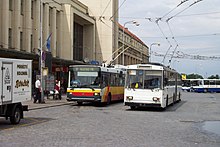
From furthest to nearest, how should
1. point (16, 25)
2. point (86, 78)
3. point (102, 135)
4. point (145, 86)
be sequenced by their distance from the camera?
point (16, 25) → point (86, 78) → point (145, 86) → point (102, 135)

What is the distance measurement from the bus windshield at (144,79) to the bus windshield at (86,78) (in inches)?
123

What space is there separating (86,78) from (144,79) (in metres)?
4.59

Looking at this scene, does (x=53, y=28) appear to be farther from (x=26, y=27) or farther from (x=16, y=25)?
(x=16, y=25)

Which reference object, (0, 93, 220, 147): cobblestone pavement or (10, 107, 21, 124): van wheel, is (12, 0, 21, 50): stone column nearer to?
(0, 93, 220, 147): cobblestone pavement

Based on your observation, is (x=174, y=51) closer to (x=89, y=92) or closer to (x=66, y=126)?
(x=89, y=92)

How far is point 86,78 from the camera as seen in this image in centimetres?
2667

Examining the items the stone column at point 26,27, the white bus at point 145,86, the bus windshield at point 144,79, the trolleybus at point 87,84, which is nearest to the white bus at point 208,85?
the stone column at point 26,27

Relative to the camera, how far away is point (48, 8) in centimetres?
4725

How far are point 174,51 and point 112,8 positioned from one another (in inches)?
638

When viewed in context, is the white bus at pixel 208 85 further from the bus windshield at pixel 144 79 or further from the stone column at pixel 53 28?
the bus windshield at pixel 144 79

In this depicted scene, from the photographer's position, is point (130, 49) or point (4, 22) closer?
point (4, 22)

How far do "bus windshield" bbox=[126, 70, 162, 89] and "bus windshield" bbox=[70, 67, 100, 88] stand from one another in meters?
3.13

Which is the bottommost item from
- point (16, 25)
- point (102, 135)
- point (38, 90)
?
point (102, 135)

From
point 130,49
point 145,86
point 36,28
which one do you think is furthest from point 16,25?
point 130,49
